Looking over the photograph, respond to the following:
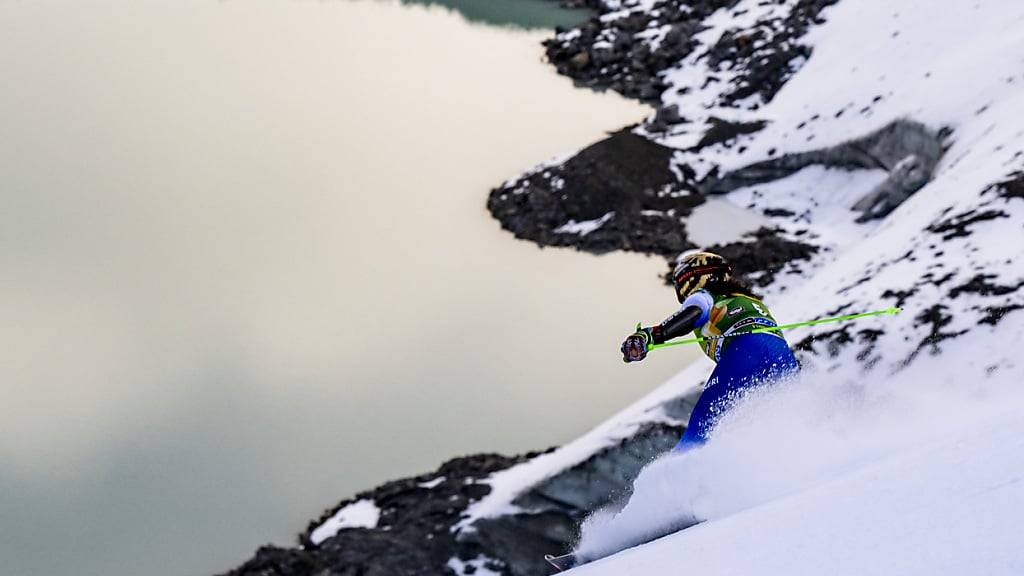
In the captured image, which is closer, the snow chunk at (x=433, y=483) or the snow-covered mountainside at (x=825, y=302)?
the snow-covered mountainside at (x=825, y=302)

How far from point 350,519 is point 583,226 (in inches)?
446

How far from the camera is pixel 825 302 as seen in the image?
11.2 m

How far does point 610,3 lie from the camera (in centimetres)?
4697

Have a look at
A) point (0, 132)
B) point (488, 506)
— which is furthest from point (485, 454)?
point (0, 132)

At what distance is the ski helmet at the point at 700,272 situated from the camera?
795 centimetres

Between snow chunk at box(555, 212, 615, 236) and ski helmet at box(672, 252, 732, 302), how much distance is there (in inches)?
579

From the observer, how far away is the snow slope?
390 cm

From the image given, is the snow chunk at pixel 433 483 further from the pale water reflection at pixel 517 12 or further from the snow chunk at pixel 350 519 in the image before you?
the pale water reflection at pixel 517 12

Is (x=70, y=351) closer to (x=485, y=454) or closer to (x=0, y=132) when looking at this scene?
(x=485, y=454)

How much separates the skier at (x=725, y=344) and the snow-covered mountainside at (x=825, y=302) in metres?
0.19

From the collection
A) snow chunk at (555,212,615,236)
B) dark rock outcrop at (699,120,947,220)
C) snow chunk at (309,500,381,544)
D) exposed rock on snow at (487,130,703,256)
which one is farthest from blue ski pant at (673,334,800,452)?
snow chunk at (555,212,615,236)

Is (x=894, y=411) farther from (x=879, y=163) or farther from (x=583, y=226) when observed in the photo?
(x=583, y=226)

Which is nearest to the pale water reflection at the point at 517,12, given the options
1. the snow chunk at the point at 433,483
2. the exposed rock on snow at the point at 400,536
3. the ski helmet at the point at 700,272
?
the snow chunk at the point at 433,483

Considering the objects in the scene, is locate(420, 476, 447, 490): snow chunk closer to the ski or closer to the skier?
the ski
